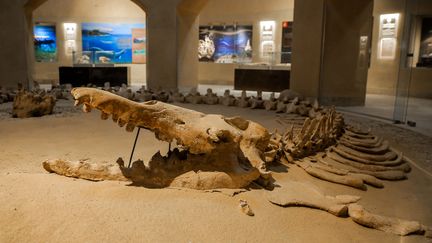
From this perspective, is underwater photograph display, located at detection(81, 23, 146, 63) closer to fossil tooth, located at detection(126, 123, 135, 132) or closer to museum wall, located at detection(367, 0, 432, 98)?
museum wall, located at detection(367, 0, 432, 98)

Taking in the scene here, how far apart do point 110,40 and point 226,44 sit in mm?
5469

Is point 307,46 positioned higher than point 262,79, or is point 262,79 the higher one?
point 307,46

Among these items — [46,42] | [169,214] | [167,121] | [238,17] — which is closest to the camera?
[169,214]

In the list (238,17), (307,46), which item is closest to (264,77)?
(307,46)

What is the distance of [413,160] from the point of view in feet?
16.8

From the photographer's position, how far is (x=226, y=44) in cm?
1762

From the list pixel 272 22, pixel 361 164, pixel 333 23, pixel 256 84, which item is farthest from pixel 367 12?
pixel 361 164

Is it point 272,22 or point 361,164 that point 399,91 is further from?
point 272,22

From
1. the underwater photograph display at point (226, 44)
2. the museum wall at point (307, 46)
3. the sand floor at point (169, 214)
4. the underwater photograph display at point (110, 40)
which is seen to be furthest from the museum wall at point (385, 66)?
the underwater photograph display at point (110, 40)

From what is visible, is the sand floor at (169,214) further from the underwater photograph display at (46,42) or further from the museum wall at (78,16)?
the underwater photograph display at (46,42)

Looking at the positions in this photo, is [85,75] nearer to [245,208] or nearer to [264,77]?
[264,77]

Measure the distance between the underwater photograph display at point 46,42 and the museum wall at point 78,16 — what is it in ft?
0.72

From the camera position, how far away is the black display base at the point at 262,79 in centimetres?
1367

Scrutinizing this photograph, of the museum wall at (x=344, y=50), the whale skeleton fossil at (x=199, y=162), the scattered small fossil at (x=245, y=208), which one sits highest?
the museum wall at (x=344, y=50)
